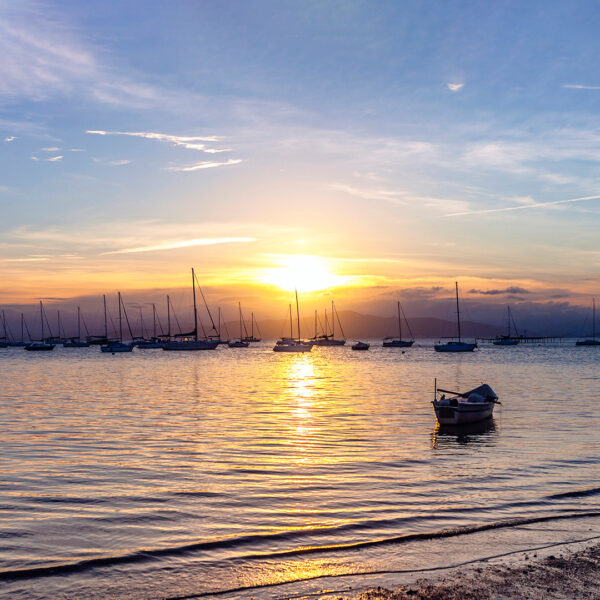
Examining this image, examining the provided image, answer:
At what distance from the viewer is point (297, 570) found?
10.3m

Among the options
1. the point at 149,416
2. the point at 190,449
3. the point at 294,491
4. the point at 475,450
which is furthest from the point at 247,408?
the point at 294,491

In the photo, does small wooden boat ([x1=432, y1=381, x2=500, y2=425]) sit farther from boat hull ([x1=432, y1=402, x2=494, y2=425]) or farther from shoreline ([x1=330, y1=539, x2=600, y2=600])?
shoreline ([x1=330, y1=539, x2=600, y2=600])

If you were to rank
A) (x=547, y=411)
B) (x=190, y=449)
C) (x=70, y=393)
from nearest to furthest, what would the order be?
(x=190, y=449)
(x=547, y=411)
(x=70, y=393)

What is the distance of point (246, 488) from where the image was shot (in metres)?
16.7

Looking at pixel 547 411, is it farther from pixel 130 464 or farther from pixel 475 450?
pixel 130 464

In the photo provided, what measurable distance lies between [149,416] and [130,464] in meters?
13.9

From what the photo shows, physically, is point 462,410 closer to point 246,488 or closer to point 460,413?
point 460,413

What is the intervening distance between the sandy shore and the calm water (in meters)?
1.38

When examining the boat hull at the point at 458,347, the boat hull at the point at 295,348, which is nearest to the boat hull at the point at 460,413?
the boat hull at the point at 458,347

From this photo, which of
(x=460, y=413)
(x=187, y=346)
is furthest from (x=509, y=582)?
(x=187, y=346)

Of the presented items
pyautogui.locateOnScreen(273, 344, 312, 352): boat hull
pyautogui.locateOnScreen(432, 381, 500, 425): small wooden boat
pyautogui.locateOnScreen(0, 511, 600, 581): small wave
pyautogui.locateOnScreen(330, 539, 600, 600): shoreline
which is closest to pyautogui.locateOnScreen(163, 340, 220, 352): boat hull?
pyautogui.locateOnScreen(273, 344, 312, 352): boat hull

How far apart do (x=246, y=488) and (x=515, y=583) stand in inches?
356

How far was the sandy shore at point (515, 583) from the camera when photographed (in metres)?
8.94

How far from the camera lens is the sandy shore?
29.3 ft
